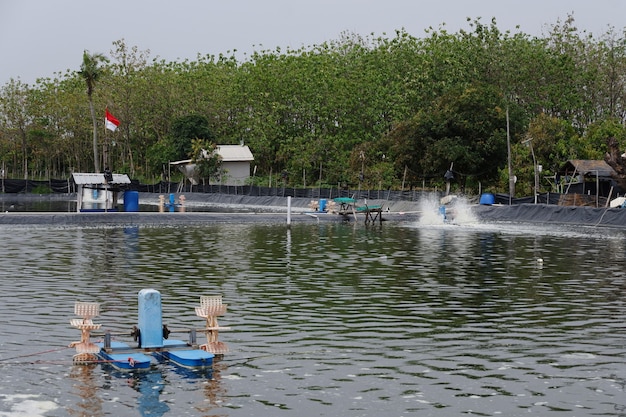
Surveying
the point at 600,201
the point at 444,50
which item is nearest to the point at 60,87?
the point at 444,50

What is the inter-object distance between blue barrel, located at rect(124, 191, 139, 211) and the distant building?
45.1 m

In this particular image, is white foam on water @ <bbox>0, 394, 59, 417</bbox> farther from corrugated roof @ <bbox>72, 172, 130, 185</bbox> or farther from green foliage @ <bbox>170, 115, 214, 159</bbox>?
green foliage @ <bbox>170, 115, 214, 159</bbox>

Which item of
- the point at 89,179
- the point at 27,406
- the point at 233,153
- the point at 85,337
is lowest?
the point at 27,406

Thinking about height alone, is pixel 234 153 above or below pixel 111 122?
below

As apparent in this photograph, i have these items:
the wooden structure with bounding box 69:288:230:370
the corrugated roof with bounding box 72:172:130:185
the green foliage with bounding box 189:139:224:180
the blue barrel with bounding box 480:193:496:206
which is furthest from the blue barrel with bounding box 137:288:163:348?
the green foliage with bounding box 189:139:224:180

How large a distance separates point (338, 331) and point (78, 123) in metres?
123

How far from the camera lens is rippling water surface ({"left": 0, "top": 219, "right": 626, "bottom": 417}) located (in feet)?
46.2

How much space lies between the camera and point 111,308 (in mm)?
22281

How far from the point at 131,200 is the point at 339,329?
46.2m

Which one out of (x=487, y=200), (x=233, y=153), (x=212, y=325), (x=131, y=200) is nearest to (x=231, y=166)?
(x=233, y=153)

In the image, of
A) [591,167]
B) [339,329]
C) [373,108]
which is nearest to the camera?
[339,329]

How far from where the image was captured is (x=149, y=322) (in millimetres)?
16750

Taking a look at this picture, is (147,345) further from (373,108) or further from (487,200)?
(373,108)

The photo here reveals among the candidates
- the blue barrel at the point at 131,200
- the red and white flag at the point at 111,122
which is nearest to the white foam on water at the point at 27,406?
the blue barrel at the point at 131,200
